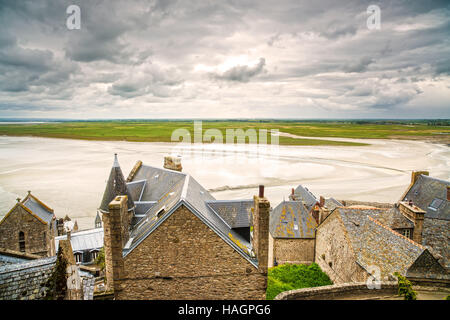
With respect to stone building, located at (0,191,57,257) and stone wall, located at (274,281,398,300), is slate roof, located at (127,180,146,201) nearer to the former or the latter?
stone building, located at (0,191,57,257)

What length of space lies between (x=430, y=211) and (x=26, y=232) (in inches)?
1312

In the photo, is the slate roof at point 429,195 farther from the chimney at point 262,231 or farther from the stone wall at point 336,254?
the chimney at point 262,231

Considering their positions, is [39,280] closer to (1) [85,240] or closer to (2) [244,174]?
(1) [85,240]

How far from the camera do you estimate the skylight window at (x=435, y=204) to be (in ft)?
74.4

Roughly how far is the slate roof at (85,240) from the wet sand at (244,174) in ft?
21.6

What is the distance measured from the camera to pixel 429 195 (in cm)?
2422

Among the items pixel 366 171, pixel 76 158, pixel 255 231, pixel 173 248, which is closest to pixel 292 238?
pixel 255 231

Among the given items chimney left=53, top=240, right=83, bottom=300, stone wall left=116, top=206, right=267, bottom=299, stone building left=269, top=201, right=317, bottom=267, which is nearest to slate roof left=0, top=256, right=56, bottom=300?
chimney left=53, top=240, right=83, bottom=300

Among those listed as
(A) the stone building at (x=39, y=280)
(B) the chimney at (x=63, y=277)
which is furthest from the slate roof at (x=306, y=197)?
(A) the stone building at (x=39, y=280)

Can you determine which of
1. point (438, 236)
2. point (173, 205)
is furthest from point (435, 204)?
point (173, 205)

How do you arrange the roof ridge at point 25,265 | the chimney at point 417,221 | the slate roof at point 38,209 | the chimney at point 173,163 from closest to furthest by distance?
the roof ridge at point 25,265 < the chimney at point 417,221 < the slate roof at point 38,209 < the chimney at point 173,163

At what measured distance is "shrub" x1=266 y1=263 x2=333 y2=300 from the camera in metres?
18.5

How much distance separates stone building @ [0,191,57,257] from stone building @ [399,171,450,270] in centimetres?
2676
